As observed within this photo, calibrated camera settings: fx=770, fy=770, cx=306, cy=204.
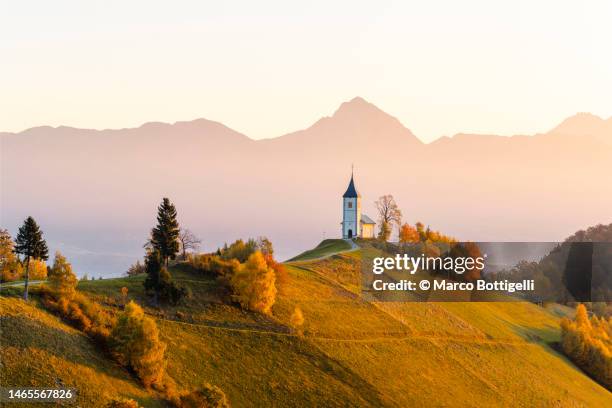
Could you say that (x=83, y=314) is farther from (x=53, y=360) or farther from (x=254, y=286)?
(x=254, y=286)

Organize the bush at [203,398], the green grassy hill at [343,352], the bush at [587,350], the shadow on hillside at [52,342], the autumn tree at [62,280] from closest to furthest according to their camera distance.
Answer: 1. the shadow on hillside at [52,342]
2. the bush at [203,398]
3. the autumn tree at [62,280]
4. the green grassy hill at [343,352]
5. the bush at [587,350]

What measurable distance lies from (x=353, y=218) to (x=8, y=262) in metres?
91.7

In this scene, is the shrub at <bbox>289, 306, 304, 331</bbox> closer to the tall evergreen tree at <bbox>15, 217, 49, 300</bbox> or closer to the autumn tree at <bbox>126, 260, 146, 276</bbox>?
the autumn tree at <bbox>126, 260, 146, 276</bbox>

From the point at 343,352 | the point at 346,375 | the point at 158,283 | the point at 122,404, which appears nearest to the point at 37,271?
the point at 158,283

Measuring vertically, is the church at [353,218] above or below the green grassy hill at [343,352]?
above

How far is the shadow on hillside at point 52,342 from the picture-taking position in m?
60.6

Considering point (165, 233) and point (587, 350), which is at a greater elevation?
point (165, 233)

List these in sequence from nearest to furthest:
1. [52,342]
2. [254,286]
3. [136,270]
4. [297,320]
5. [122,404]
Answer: [122,404] < [52,342] < [254,286] < [297,320] < [136,270]

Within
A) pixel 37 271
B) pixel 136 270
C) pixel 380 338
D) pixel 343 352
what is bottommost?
pixel 343 352

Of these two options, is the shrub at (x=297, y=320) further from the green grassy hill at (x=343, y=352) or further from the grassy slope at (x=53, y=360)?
the grassy slope at (x=53, y=360)

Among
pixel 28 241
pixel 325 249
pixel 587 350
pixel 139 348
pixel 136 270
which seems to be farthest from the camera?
pixel 325 249

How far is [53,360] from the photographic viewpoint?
59.9 meters

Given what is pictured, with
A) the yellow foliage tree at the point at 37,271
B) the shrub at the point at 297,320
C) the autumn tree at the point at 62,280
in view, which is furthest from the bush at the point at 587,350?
the autumn tree at the point at 62,280

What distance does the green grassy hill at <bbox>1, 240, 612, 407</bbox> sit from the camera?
73750 mm
